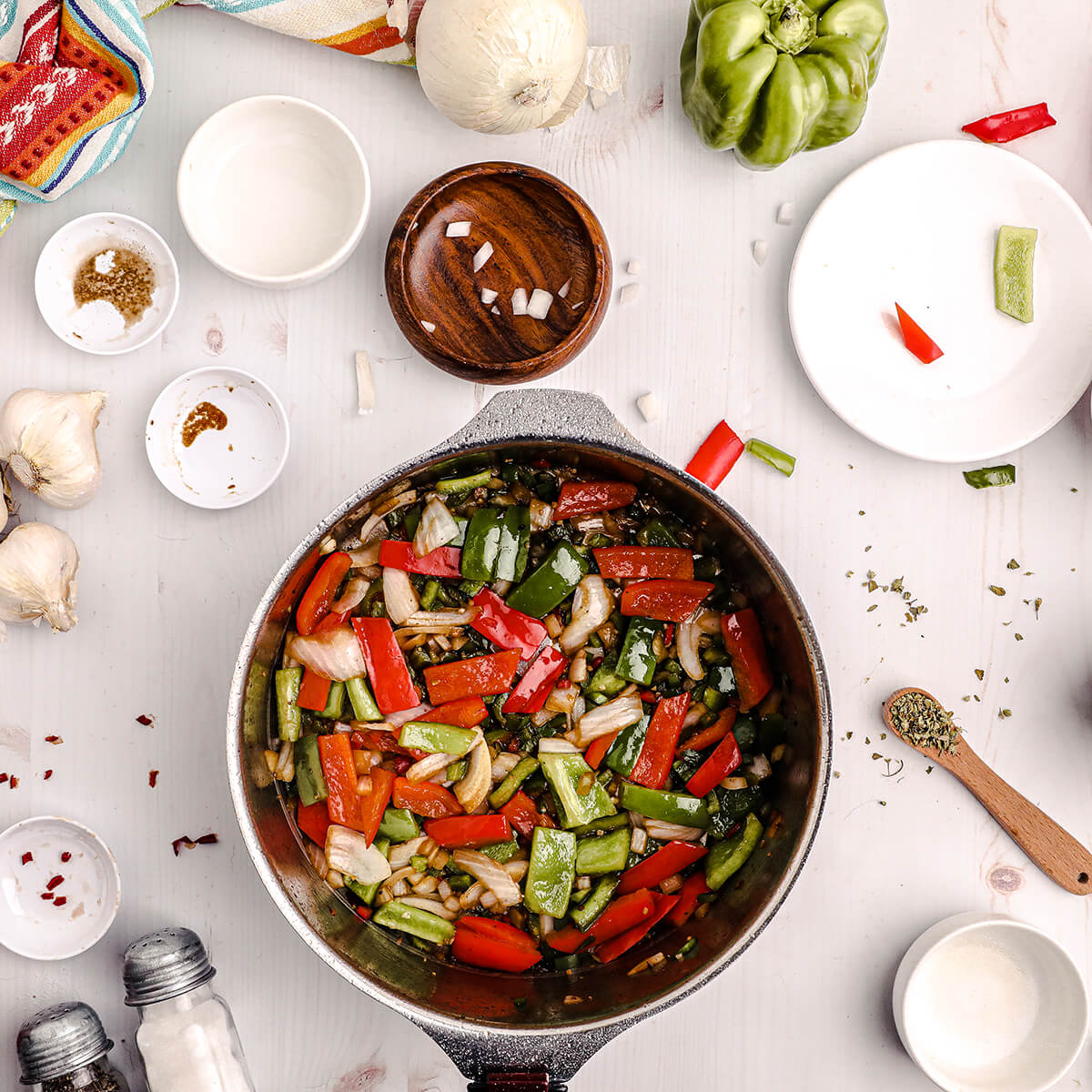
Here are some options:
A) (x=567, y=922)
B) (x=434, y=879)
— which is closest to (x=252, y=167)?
(x=434, y=879)

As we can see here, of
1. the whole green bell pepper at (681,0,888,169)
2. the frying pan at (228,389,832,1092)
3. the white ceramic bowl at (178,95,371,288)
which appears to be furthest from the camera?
the white ceramic bowl at (178,95,371,288)

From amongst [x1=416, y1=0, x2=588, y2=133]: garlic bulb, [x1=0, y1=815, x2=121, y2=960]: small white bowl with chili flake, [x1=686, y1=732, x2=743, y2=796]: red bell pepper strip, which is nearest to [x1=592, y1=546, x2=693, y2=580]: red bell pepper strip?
[x1=686, y1=732, x2=743, y2=796]: red bell pepper strip

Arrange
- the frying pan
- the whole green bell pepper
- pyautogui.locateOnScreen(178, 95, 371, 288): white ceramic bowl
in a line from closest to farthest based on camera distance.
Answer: the frying pan < the whole green bell pepper < pyautogui.locateOnScreen(178, 95, 371, 288): white ceramic bowl

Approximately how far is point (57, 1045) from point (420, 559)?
3.07 feet

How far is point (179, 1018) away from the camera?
1534mm

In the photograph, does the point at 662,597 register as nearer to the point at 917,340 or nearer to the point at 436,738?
the point at 436,738

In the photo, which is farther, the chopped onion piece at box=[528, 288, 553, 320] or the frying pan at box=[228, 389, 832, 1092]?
the chopped onion piece at box=[528, 288, 553, 320]

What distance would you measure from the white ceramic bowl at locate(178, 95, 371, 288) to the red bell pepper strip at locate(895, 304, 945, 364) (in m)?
0.92

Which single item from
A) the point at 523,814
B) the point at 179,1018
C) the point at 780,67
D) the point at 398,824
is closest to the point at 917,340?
the point at 780,67

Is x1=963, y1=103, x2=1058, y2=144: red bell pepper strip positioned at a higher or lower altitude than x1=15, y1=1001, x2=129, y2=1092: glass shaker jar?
higher

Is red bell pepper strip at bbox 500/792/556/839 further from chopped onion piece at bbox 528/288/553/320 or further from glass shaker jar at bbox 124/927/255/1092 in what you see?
chopped onion piece at bbox 528/288/553/320

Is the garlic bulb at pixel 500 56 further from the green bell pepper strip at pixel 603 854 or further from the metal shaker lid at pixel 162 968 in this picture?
the metal shaker lid at pixel 162 968

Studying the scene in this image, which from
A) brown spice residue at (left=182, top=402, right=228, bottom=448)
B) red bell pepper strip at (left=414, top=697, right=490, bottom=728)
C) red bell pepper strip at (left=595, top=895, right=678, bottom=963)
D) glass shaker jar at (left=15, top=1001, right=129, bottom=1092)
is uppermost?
brown spice residue at (left=182, top=402, right=228, bottom=448)

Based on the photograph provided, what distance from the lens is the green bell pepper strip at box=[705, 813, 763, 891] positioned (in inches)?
58.5
